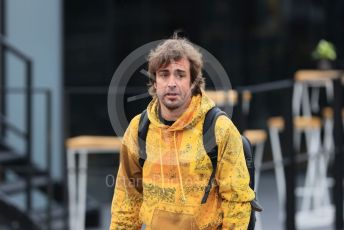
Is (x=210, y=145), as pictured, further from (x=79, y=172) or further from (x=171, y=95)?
(x=79, y=172)

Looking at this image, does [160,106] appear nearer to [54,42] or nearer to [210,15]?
[54,42]

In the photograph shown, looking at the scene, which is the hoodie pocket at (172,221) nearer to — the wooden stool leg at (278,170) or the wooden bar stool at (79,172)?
the wooden bar stool at (79,172)

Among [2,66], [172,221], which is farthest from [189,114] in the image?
[2,66]

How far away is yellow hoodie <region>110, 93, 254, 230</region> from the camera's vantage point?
4.05 metres

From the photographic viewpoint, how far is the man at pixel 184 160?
405 centimetres

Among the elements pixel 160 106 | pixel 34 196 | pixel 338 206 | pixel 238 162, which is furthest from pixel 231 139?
pixel 34 196

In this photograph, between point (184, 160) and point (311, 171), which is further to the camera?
point (311, 171)

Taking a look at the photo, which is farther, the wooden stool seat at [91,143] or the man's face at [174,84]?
the wooden stool seat at [91,143]

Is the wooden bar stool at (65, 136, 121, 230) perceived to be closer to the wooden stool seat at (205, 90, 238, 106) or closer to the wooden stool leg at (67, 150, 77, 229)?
the wooden stool leg at (67, 150, 77, 229)

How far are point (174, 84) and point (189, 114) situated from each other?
0.15 meters


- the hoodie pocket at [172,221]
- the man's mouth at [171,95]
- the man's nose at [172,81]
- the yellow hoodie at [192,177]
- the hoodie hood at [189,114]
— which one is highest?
the man's nose at [172,81]

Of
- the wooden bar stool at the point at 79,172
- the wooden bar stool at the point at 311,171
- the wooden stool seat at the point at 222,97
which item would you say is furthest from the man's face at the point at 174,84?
the wooden bar stool at the point at 311,171

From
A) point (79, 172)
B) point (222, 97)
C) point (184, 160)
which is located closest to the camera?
point (184, 160)

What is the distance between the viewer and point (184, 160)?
4.04 metres
